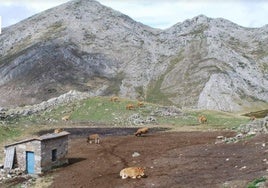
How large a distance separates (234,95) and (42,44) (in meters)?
83.2

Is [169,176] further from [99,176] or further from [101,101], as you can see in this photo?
[101,101]

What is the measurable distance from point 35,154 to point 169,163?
13358mm

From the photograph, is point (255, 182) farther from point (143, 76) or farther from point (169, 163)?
point (143, 76)

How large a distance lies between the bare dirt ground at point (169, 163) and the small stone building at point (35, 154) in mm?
1429

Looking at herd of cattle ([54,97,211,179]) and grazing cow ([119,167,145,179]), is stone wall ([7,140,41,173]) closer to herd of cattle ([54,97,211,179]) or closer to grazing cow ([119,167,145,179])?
herd of cattle ([54,97,211,179])

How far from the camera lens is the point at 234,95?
15975 cm

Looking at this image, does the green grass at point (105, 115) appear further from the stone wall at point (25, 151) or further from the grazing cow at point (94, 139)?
the stone wall at point (25, 151)

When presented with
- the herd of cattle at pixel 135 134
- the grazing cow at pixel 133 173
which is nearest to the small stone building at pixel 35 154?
the herd of cattle at pixel 135 134

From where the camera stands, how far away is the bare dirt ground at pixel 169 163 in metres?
35.1

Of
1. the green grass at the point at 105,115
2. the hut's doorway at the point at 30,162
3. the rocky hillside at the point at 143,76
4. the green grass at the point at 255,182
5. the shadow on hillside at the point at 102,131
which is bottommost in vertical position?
the hut's doorway at the point at 30,162

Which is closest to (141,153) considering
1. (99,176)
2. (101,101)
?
(99,176)

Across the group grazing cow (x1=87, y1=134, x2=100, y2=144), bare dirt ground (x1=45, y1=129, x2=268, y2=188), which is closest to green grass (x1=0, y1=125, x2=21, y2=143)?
bare dirt ground (x1=45, y1=129, x2=268, y2=188)

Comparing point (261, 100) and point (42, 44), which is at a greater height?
point (42, 44)

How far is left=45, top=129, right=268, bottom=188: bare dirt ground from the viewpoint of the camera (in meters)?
35.1
